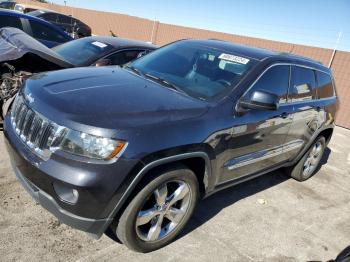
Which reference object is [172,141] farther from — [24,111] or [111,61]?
[111,61]

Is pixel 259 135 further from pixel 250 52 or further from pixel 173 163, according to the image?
pixel 173 163

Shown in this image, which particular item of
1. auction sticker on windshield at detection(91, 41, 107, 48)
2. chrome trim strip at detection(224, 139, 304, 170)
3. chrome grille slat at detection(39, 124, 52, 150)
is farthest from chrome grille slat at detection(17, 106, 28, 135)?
auction sticker on windshield at detection(91, 41, 107, 48)

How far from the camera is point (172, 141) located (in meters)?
2.85

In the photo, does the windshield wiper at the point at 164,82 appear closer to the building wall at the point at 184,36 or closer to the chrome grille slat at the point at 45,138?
the chrome grille slat at the point at 45,138

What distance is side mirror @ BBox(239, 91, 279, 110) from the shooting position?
3408 millimetres

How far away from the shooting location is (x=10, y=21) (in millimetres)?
7199

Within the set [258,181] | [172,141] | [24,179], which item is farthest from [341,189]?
[24,179]

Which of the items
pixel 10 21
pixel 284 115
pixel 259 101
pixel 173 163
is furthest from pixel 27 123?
pixel 10 21

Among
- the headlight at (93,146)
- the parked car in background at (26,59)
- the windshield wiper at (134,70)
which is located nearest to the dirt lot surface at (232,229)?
the parked car in background at (26,59)

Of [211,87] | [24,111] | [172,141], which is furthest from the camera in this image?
[211,87]

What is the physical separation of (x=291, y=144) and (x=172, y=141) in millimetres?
2388

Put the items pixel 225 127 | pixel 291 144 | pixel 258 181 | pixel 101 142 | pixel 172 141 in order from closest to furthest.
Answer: pixel 101 142 → pixel 172 141 → pixel 225 127 → pixel 291 144 → pixel 258 181

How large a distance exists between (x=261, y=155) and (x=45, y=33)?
5.74 metres

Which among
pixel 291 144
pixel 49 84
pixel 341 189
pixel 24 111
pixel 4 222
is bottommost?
pixel 341 189
